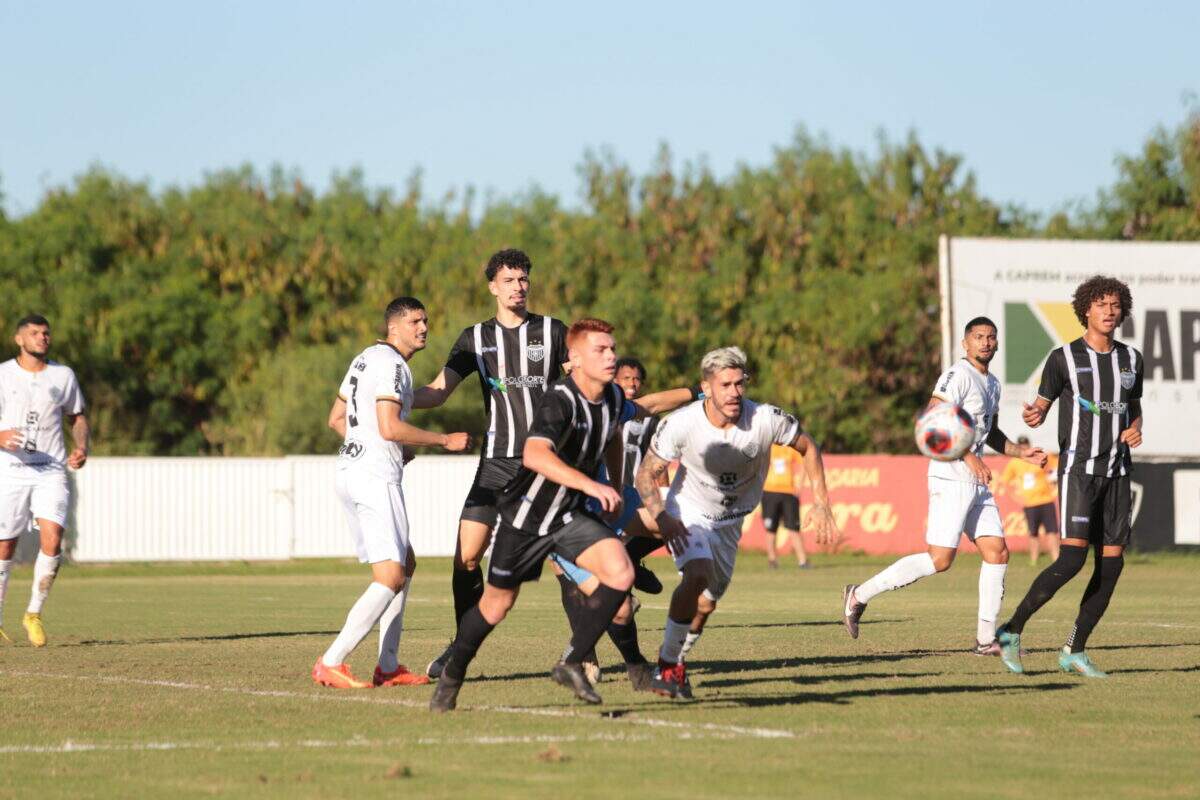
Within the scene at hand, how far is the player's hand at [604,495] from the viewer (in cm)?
880

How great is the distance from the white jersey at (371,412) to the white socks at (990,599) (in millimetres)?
4303

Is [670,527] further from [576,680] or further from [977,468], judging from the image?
[977,468]

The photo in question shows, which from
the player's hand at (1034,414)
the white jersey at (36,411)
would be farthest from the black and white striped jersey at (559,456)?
the white jersey at (36,411)

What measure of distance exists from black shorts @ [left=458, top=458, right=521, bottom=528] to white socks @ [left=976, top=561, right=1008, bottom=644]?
Result: 3742mm

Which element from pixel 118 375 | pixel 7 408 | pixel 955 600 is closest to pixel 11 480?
pixel 7 408

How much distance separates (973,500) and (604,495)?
4999 mm

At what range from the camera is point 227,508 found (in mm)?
39281

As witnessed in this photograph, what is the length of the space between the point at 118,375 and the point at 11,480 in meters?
47.3

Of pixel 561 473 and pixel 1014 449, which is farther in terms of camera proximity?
pixel 1014 449

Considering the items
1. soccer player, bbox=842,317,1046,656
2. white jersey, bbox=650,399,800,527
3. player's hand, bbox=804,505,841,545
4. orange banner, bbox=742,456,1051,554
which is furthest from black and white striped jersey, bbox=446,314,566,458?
orange banner, bbox=742,456,1051,554

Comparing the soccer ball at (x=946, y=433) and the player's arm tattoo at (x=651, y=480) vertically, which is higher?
the soccer ball at (x=946, y=433)

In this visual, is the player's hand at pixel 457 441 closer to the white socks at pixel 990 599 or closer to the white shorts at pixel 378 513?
the white shorts at pixel 378 513

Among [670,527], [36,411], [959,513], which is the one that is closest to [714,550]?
[670,527]

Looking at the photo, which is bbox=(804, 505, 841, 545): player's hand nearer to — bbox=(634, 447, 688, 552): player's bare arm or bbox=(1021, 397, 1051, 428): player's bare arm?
bbox=(634, 447, 688, 552): player's bare arm
